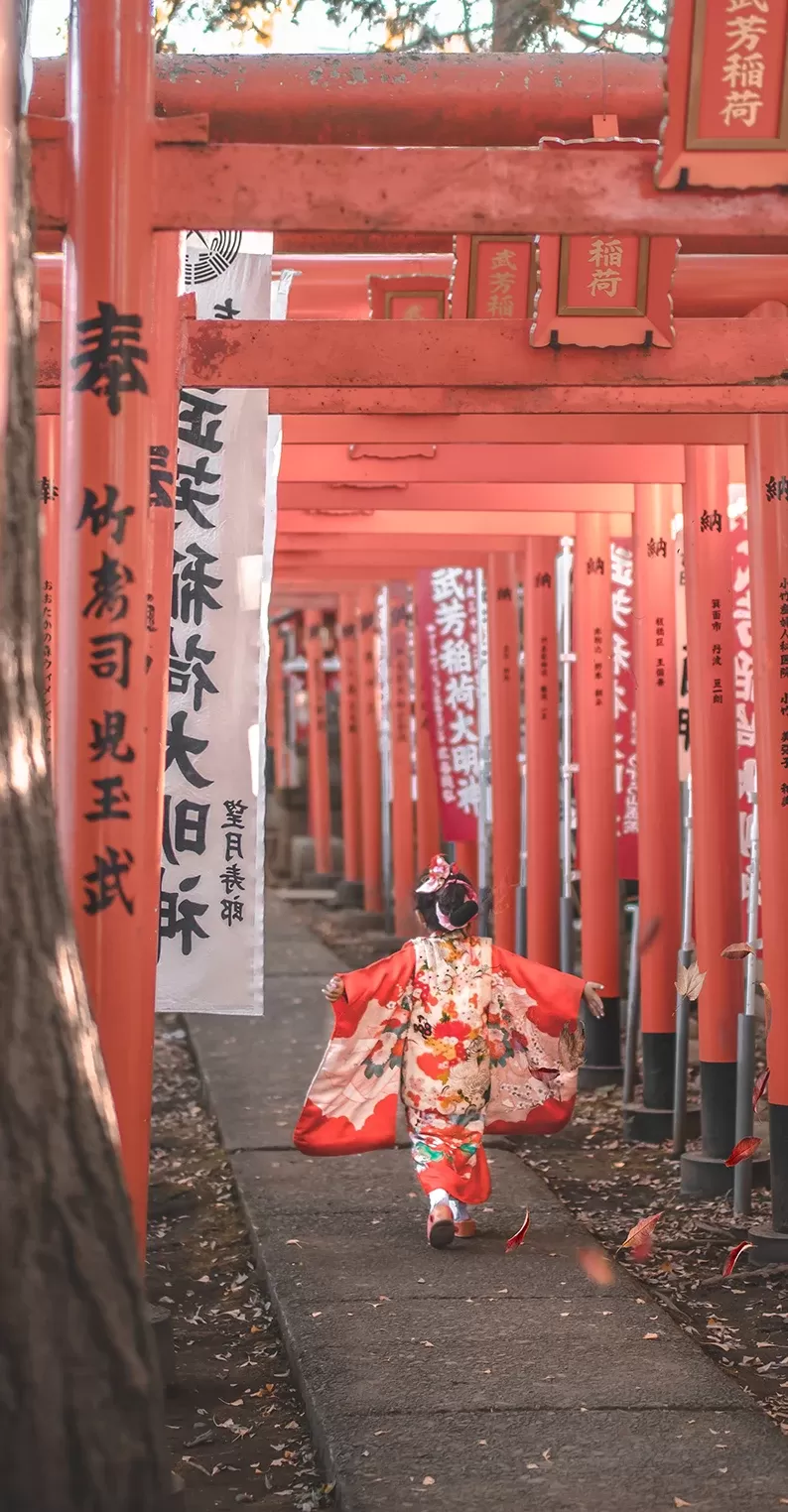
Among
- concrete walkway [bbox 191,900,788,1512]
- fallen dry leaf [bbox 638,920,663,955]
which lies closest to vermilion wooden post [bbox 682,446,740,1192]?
concrete walkway [bbox 191,900,788,1512]

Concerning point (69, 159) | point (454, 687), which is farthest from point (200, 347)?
point (454, 687)

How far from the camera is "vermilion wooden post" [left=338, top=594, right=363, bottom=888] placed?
2228 centimetres

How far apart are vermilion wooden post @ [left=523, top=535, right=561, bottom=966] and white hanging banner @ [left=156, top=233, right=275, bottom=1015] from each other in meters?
6.29

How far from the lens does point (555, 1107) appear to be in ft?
23.5

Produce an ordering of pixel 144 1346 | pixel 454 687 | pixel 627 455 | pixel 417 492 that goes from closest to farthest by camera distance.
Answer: pixel 144 1346 → pixel 627 455 → pixel 417 492 → pixel 454 687

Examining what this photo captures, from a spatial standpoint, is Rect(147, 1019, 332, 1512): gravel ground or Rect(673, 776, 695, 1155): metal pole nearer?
Rect(147, 1019, 332, 1512): gravel ground

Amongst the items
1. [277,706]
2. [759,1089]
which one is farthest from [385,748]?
[759,1089]

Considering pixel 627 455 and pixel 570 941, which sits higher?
pixel 627 455

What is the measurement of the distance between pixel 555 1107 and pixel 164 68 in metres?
4.42

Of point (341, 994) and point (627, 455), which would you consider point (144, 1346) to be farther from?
point (627, 455)

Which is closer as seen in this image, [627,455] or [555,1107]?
[555,1107]

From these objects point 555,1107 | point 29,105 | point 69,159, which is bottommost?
point 555,1107

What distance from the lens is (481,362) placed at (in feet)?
20.1

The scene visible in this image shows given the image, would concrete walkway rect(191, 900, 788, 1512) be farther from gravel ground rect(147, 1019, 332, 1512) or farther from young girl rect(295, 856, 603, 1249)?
young girl rect(295, 856, 603, 1249)
